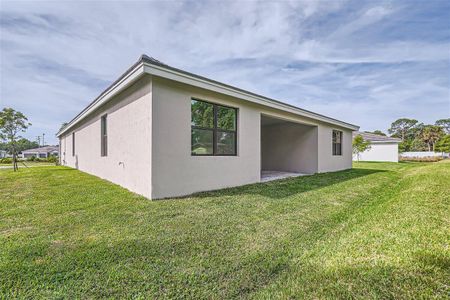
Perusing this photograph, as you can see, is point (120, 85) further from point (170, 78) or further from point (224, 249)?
point (224, 249)

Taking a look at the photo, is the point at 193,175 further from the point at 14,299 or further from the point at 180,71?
the point at 14,299

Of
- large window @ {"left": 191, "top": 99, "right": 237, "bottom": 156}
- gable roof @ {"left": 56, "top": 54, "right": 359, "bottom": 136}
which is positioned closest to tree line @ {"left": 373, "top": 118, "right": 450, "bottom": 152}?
gable roof @ {"left": 56, "top": 54, "right": 359, "bottom": 136}

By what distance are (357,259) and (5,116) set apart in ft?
67.6

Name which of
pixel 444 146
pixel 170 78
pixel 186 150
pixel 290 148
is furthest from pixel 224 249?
pixel 444 146

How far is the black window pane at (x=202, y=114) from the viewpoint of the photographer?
588 cm

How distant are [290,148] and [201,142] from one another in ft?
23.8

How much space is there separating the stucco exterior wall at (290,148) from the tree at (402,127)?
57.5 m

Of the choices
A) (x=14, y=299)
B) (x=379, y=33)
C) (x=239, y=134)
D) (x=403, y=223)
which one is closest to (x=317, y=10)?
(x=379, y=33)

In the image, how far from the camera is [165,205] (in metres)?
4.59

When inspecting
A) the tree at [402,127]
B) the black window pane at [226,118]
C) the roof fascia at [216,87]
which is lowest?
the black window pane at [226,118]

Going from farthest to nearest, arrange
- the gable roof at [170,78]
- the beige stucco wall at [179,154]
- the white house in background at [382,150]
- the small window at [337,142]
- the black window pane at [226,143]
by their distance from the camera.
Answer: the white house in background at [382,150] < the small window at [337,142] < the black window pane at [226,143] < the beige stucco wall at [179,154] < the gable roof at [170,78]

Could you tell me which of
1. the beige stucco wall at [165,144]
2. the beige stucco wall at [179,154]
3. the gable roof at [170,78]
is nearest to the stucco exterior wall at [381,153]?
the gable roof at [170,78]

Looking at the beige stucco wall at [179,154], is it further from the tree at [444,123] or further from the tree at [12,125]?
the tree at [444,123]

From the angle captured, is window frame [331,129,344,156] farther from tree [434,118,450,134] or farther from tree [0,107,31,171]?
tree [434,118,450,134]
